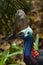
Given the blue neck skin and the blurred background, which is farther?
the blurred background

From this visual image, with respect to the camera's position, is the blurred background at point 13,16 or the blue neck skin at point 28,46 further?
the blurred background at point 13,16

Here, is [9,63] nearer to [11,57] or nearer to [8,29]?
[11,57]

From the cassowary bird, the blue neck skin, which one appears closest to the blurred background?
the cassowary bird

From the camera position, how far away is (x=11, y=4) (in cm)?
304

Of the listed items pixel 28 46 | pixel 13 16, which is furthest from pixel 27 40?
pixel 13 16

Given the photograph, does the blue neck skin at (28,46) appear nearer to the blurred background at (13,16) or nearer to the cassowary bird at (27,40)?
the cassowary bird at (27,40)

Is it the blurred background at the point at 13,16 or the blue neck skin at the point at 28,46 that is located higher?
the blurred background at the point at 13,16

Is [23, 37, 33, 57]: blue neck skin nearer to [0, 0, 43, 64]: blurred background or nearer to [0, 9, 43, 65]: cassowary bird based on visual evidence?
[0, 9, 43, 65]: cassowary bird

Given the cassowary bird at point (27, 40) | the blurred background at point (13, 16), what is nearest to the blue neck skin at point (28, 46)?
the cassowary bird at point (27, 40)

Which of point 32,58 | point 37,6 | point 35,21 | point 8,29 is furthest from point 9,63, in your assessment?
point 37,6

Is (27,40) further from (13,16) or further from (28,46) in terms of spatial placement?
(13,16)

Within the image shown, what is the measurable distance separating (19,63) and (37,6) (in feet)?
8.68

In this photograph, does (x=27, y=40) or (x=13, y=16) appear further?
(x=13, y=16)

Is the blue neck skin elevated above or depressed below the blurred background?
below
